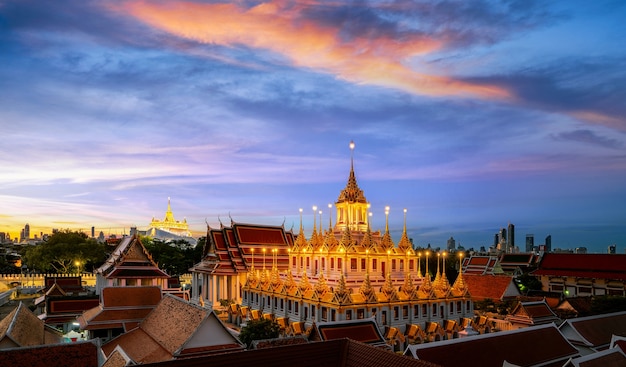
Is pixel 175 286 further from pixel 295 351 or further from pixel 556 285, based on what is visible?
pixel 556 285

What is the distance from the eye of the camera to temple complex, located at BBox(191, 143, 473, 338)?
94.9 ft

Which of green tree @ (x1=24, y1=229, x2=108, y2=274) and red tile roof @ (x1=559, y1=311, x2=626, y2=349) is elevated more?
green tree @ (x1=24, y1=229, x2=108, y2=274)

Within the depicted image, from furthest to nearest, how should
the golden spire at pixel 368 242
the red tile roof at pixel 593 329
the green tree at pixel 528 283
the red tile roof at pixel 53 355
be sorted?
the green tree at pixel 528 283 < the golden spire at pixel 368 242 < the red tile roof at pixel 593 329 < the red tile roof at pixel 53 355

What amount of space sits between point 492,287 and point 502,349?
26.1 m

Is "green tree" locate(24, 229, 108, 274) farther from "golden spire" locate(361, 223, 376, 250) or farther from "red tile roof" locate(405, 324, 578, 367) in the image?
"red tile roof" locate(405, 324, 578, 367)

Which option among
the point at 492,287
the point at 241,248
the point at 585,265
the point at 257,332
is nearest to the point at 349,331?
the point at 257,332

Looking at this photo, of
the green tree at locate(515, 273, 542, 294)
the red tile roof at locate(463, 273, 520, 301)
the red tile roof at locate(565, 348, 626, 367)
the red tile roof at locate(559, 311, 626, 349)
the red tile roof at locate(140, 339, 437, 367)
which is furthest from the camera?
the green tree at locate(515, 273, 542, 294)

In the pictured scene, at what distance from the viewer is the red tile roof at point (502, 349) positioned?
14945 mm

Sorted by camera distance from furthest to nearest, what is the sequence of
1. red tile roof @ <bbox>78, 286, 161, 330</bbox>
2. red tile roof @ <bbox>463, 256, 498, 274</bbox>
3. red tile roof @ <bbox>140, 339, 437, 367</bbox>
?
red tile roof @ <bbox>463, 256, 498, 274</bbox> < red tile roof @ <bbox>78, 286, 161, 330</bbox> < red tile roof @ <bbox>140, 339, 437, 367</bbox>

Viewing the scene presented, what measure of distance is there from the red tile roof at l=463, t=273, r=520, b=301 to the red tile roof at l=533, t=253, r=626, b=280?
1438cm

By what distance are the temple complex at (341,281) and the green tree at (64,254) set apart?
22858 mm

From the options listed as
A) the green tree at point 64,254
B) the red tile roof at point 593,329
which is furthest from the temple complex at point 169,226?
the red tile roof at point 593,329

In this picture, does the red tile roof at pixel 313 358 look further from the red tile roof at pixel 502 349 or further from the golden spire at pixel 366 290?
the golden spire at pixel 366 290

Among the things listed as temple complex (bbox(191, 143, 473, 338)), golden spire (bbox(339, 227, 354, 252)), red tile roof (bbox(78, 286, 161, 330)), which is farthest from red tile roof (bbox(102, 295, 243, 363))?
golden spire (bbox(339, 227, 354, 252))
